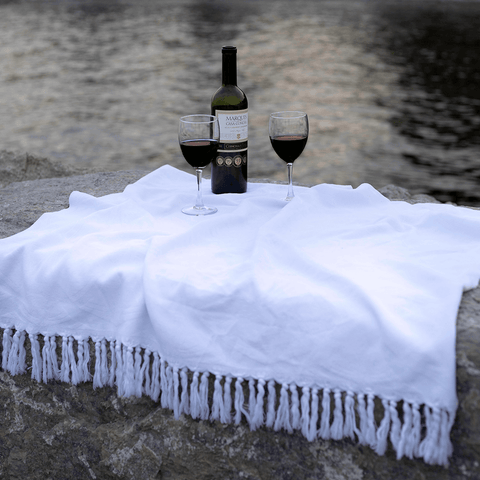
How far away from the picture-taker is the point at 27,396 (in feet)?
4.73

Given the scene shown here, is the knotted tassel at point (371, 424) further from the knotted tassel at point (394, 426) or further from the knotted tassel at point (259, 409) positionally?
the knotted tassel at point (259, 409)

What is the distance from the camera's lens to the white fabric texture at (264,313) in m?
1.07

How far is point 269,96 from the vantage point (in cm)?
1023

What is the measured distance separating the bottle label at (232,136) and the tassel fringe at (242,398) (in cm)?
76

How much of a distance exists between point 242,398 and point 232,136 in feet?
2.88

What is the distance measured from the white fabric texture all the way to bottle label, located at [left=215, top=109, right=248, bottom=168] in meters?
0.26

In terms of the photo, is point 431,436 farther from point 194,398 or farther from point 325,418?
point 194,398

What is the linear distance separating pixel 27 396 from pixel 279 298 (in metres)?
0.76

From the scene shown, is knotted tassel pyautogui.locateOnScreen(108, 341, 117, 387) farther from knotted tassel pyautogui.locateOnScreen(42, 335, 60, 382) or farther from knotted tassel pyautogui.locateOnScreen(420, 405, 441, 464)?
knotted tassel pyautogui.locateOnScreen(420, 405, 441, 464)

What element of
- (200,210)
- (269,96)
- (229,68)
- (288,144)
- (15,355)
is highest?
(229,68)

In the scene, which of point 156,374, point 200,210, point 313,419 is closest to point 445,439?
point 313,419

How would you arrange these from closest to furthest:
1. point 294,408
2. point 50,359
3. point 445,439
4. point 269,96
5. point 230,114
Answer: point 445,439 → point 294,408 → point 50,359 → point 230,114 → point 269,96

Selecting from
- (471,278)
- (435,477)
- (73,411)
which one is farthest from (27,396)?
(471,278)

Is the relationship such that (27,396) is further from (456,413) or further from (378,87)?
(378,87)
